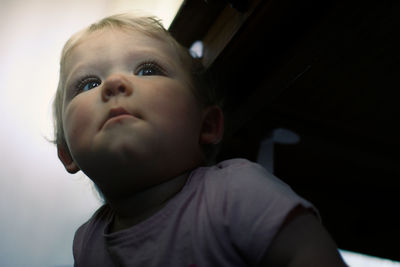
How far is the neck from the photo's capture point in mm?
644

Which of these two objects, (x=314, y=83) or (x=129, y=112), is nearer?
(x=129, y=112)

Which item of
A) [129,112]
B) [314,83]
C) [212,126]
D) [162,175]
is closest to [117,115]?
[129,112]

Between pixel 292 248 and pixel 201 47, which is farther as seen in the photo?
pixel 201 47

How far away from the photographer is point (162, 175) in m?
0.63

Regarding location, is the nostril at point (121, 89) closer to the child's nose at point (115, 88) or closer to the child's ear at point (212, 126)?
the child's nose at point (115, 88)

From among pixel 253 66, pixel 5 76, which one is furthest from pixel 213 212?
pixel 5 76

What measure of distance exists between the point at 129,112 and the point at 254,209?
247mm

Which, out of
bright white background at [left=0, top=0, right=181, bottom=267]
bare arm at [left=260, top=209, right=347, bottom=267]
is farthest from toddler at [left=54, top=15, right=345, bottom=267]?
bright white background at [left=0, top=0, right=181, bottom=267]

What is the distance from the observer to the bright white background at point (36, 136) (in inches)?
39.4

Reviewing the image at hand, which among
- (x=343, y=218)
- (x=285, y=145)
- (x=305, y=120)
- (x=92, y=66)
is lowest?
(x=343, y=218)

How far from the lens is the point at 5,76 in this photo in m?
1.10

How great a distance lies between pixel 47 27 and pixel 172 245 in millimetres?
843

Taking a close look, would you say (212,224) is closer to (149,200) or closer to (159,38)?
(149,200)

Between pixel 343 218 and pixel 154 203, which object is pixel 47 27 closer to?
pixel 154 203
